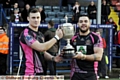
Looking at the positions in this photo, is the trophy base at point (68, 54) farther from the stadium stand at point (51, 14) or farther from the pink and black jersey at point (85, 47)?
the stadium stand at point (51, 14)

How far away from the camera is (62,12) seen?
19.7m

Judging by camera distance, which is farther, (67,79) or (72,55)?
(67,79)

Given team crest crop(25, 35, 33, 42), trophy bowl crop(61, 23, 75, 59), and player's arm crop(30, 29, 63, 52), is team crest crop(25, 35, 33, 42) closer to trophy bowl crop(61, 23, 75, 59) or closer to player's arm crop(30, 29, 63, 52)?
player's arm crop(30, 29, 63, 52)

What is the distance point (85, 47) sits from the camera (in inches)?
228

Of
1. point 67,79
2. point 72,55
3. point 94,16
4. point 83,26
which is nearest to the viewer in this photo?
point 72,55

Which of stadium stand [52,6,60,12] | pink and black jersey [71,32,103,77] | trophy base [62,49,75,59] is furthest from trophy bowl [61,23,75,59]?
stadium stand [52,6,60,12]

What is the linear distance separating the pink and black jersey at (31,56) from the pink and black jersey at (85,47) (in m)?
0.84

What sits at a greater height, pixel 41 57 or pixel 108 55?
pixel 41 57

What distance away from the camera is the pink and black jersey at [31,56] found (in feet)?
16.6

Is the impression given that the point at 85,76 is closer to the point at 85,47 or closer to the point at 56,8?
the point at 85,47

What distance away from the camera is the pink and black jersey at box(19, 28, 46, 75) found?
506 centimetres

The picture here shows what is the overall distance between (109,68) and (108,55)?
1.54 feet

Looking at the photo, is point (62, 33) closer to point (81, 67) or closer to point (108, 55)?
point (81, 67)

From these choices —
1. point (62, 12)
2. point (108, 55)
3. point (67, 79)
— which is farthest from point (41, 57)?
point (62, 12)
